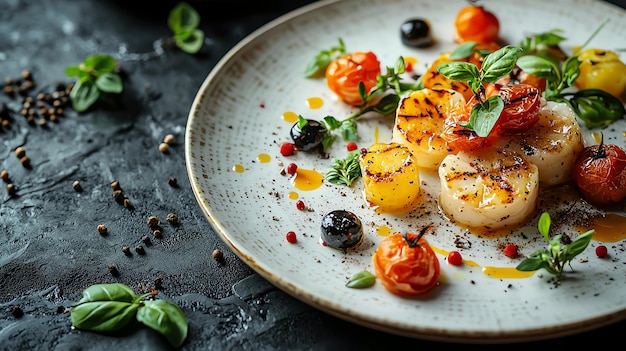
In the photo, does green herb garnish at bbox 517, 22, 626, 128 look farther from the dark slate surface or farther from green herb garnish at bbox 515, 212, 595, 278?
the dark slate surface

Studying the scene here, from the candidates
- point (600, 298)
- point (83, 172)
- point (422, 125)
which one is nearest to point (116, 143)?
point (83, 172)

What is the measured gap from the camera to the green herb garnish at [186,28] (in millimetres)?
5344

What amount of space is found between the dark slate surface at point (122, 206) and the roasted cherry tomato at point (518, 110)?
113cm

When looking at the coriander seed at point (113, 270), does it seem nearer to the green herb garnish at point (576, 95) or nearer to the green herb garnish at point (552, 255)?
the green herb garnish at point (552, 255)

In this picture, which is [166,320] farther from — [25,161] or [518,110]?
[518,110]

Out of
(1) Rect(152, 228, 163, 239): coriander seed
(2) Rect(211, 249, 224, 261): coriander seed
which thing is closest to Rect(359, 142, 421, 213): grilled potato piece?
(2) Rect(211, 249, 224, 261): coriander seed

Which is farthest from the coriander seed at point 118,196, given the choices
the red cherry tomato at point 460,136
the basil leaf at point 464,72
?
the basil leaf at point 464,72

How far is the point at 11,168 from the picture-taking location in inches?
178

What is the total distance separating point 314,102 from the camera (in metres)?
4.63

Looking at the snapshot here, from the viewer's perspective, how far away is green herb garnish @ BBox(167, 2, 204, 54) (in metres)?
5.34

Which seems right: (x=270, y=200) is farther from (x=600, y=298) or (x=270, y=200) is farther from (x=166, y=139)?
(x=600, y=298)

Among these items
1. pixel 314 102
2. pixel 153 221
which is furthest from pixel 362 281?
pixel 314 102

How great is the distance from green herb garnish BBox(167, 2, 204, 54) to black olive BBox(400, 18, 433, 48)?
154cm

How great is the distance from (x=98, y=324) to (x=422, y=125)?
203 centimetres
